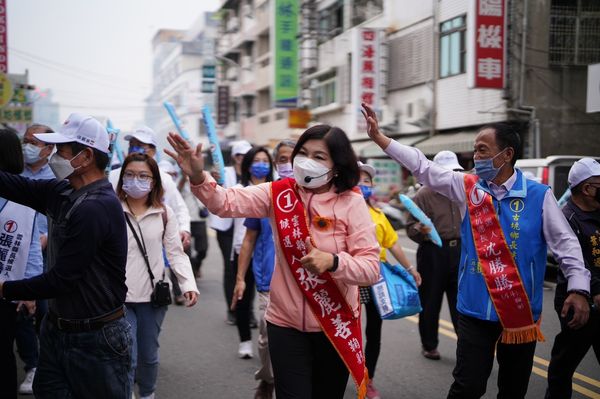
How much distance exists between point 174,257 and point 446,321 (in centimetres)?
420

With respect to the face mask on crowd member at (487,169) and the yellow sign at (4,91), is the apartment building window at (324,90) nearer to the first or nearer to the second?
the yellow sign at (4,91)

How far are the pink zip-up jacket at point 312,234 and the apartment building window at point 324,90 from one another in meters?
24.1

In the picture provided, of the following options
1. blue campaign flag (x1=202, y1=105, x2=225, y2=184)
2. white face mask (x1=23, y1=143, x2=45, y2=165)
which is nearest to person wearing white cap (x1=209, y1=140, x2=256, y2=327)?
white face mask (x1=23, y1=143, x2=45, y2=165)

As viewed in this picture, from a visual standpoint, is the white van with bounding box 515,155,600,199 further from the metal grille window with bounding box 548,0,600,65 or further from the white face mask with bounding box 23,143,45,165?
the white face mask with bounding box 23,143,45,165

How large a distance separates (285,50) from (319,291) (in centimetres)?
2635

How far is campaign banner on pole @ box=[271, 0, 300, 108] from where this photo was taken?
2805cm

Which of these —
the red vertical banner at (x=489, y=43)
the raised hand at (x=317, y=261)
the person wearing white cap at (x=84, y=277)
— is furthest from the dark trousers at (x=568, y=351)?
the red vertical banner at (x=489, y=43)

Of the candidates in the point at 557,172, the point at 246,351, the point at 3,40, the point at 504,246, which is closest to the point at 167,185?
the point at 246,351

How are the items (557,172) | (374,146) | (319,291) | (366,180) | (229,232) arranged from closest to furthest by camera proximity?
(319,291)
(366,180)
(229,232)
(557,172)
(374,146)

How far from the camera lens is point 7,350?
3861mm

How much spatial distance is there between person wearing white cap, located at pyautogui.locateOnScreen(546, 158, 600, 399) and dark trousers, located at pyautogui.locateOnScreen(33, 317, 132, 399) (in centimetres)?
279

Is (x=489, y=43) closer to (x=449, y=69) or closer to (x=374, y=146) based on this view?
(x=449, y=69)

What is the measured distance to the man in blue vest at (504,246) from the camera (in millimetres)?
3607

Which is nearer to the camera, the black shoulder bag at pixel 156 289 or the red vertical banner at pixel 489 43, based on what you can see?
the black shoulder bag at pixel 156 289
